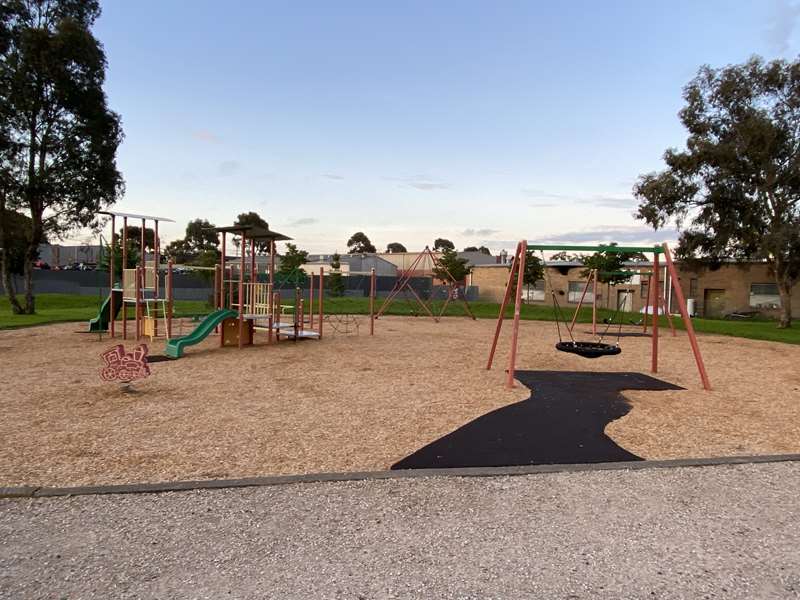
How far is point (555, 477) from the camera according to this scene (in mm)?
4469

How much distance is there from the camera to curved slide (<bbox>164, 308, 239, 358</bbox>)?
11.2m

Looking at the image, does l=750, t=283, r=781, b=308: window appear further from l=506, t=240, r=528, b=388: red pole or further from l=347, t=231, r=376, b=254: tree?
l=347, t=231, r=376, b=254: tree

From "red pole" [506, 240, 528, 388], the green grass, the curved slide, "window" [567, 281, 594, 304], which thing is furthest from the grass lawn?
"red pole" [506, 240, 528, 388]

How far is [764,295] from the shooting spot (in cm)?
3362

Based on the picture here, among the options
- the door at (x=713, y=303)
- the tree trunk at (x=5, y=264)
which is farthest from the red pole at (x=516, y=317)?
the door at (x=713, y=303)

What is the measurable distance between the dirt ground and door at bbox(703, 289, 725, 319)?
24.8 m

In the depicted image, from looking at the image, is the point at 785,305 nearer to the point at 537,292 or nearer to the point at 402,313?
the point at 402,313

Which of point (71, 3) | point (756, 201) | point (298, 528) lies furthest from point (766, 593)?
point (71, 3)

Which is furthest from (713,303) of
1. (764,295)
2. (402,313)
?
(402,313)

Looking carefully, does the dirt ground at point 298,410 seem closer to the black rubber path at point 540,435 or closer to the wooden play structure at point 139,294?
the black rubber path at point 540,435

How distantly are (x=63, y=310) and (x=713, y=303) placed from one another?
37.2m

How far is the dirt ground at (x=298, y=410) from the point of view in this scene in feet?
15.9

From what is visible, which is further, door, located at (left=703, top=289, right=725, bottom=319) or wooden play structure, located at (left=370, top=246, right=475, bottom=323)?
door, located at (left=703, top=289, right=725, bottom=319)

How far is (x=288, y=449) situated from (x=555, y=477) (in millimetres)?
2395
